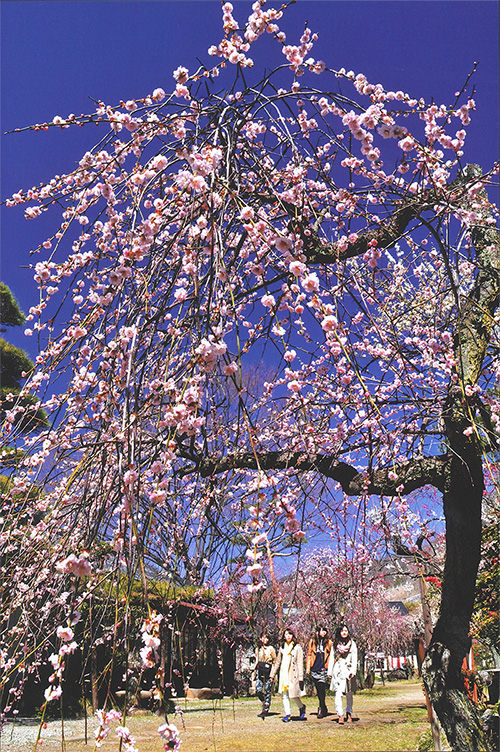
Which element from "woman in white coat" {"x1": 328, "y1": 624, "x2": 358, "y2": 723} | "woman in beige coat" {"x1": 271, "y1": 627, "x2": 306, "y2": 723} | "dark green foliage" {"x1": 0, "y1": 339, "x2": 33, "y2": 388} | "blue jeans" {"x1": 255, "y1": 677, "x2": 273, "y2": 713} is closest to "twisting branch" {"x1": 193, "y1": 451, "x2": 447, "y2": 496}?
"woman in white coat" {"x1": 328, "y1": 624, "x2": 358, "y2": 723}

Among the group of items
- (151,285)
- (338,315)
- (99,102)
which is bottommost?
(338,315)

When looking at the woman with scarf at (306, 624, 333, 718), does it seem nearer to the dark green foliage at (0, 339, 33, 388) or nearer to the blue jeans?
the blue jeans

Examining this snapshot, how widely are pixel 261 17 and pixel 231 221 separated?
1.17 m

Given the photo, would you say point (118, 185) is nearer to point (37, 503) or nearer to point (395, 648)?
point (37, 503)

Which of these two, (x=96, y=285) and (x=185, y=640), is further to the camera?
(x=185, y=640)

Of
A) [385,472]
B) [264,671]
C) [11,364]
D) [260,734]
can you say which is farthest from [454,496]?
[11,364]

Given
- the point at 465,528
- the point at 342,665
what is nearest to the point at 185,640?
the point at 342,665

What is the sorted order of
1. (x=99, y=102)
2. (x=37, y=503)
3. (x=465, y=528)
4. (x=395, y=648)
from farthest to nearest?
(x=395, y=648), (x=465, y=528), (x=37, y=503), (x=99, y=102)

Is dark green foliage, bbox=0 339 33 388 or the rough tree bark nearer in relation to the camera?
the rough tree bark

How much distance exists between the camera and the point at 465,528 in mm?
3688

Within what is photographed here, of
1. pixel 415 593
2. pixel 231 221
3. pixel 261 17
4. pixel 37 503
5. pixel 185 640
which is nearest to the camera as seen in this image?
pixel 231 221

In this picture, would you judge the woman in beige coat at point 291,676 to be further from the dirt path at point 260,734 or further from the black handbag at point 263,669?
the black handbag at point 263,669

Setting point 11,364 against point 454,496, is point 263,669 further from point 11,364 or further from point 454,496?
point 11,364

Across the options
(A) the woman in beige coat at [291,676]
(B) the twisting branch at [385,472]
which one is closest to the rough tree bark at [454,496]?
(B) the twisting branch at [385,472]
